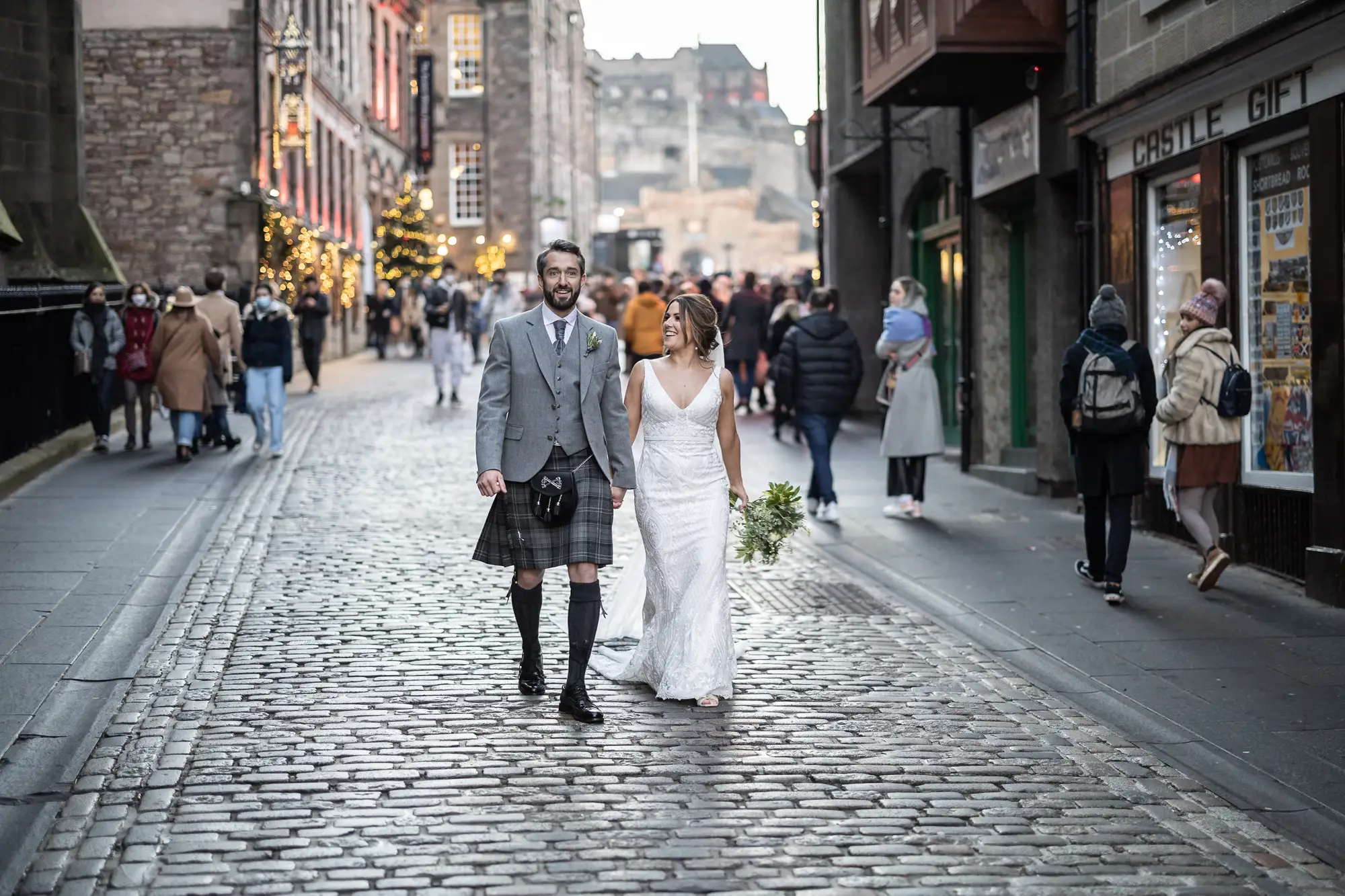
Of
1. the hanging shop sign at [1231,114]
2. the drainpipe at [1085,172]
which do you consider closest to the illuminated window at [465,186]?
the drainpipe at [1085,172]

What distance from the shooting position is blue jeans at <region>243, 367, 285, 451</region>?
19078mm

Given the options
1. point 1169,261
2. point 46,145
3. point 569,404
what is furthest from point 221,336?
point 569,404

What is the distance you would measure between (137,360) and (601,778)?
13.5 metres

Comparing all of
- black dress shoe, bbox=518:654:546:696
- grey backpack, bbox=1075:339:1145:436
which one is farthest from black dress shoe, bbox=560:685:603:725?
grey backpack, bbox=1075:339:1145:436

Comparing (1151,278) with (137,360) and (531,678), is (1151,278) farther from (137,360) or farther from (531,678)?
(137,360)

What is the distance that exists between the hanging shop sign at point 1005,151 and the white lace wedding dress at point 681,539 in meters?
9.18

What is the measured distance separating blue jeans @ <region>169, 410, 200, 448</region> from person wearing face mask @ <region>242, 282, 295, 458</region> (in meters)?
0.85

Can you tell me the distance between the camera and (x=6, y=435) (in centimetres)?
1645

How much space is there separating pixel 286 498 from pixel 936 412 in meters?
5.33

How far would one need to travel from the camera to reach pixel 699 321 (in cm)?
827

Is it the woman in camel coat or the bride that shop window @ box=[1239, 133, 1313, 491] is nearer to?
the bride

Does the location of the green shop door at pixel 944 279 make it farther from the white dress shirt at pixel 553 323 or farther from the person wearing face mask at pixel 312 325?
the white dress shirt at pixel 553 323

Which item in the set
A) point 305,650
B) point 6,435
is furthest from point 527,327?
point 6,435

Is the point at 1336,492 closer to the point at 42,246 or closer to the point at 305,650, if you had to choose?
the point at 305,650
